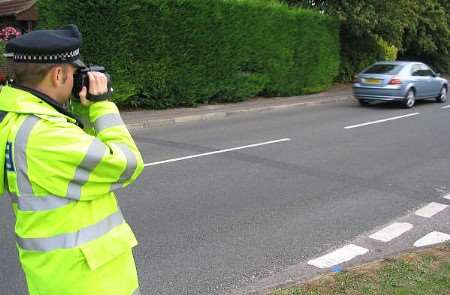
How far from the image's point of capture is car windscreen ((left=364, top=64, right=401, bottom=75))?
1650 cm

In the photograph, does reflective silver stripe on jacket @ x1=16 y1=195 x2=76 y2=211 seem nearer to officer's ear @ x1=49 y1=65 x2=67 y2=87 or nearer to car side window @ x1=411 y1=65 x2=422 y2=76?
officer's ear @ x1=49 y1=65 x2=67 y2=87

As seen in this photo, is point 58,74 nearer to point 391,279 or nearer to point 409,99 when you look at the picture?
point 391,279

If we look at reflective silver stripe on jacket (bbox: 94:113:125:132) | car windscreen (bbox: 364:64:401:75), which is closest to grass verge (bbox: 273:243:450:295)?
reflective silver stripe on jacket (bbox: 94:113:125:132)

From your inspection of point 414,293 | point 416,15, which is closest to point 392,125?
point 414,293

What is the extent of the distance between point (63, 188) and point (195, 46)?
14.0 meters

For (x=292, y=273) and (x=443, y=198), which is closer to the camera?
(x=292, y=273)

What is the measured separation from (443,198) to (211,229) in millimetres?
3164

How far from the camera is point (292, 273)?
4.14 metres

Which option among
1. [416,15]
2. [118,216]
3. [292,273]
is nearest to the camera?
[118,216]

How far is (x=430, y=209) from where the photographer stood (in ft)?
19.4

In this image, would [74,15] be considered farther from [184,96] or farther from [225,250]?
[225,250]

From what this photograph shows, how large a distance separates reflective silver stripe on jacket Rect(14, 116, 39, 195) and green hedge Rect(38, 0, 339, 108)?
1182 cm

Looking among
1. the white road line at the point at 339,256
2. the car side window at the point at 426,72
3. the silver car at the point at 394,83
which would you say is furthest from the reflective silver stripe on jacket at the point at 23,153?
the car side window at the point at 426,72

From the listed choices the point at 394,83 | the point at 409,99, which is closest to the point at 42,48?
the point at 394,83
